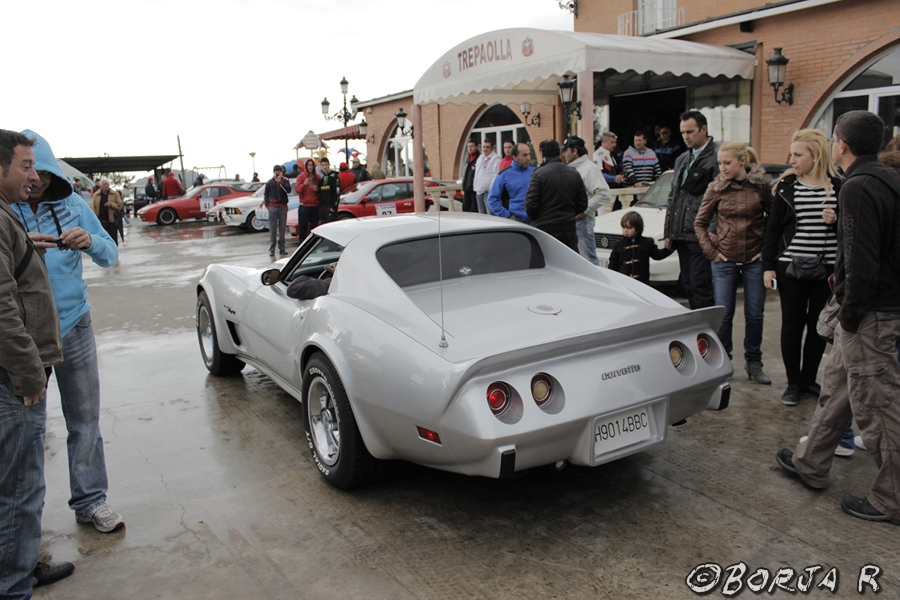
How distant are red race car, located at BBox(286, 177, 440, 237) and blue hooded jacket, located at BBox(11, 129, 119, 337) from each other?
42.9ft

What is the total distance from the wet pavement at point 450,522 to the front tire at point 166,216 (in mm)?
22443

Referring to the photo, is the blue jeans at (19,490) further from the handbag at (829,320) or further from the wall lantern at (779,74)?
the wall lantern at (779,74)

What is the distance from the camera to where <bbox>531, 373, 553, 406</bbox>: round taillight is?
10.1 ft

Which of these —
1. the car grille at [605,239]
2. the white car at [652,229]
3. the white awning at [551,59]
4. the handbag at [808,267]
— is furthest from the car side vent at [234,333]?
the white awning at [551,59]

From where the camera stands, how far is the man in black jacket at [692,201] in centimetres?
547

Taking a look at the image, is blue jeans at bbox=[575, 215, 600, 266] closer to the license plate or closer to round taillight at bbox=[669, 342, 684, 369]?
round taillight at bbox=[669, 342, 684, 369]

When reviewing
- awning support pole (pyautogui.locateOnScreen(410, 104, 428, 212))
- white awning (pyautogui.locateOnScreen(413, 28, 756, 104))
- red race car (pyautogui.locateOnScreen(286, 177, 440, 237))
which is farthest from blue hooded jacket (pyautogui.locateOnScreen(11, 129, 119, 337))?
red race car (pyautogui.locateOnScreen(286, 177, 440, 237))

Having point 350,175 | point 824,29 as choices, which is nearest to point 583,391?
point 824,29

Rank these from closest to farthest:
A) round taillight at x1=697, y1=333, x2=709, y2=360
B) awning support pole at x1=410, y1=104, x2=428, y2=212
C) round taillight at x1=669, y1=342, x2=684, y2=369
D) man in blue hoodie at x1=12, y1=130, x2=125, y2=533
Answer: man in blue hoodie at x1=12, y1=130, x2=125, y2=533 → round taillight at x1=669, y1=342, x2=684, y2=369 → round taillight at x1=697, y1=333, x2=709, y2=360 → awning support pole at x1=410, y1=104, x2=428, y2=212

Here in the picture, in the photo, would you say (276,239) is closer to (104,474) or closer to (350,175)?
(350,175)

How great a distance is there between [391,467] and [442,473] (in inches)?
14.5

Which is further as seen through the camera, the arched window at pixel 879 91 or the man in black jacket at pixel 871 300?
the arched window at pixel 879 91

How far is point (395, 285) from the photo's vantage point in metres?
3.68

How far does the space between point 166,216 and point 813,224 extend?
24944 millimetres
